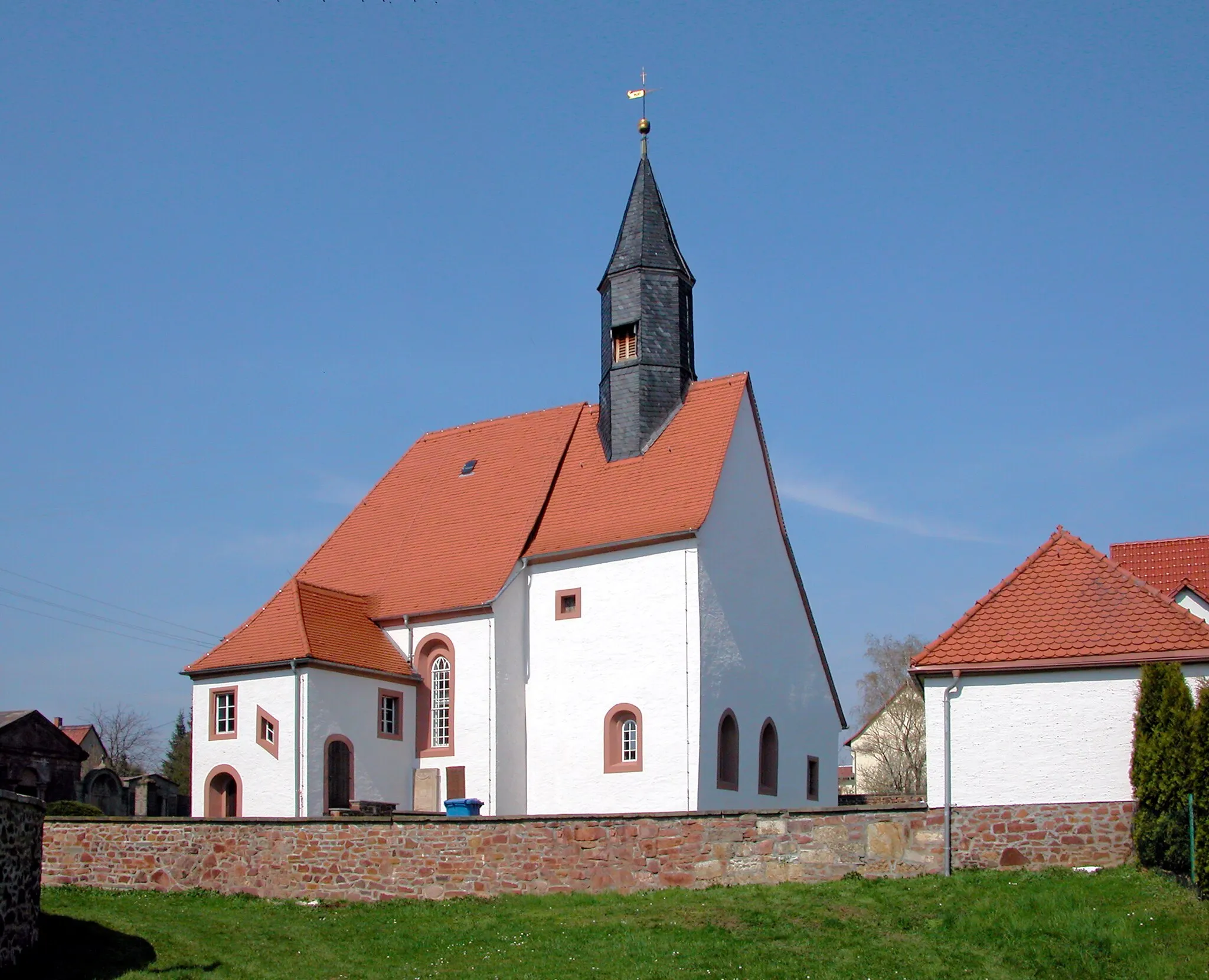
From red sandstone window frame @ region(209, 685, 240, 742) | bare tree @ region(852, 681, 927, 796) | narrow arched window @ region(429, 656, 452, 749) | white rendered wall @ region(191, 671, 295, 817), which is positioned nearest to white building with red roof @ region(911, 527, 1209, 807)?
narrow arched window @ region(429, 656, 452, 749)

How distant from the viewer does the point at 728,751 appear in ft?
86.3

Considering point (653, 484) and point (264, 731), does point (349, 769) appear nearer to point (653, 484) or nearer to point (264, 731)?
point (264, 731)

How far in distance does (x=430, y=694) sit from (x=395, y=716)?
0.84 m

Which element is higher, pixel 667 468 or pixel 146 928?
pixel 667 468

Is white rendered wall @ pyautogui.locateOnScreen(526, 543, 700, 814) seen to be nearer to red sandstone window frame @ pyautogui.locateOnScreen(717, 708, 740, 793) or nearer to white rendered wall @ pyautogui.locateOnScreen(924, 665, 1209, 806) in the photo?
red sandstone window frame @ pyautogui.locateOnScreen(717, 708, 740, 793)

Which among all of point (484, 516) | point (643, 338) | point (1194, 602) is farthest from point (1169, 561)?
point (484, 516)

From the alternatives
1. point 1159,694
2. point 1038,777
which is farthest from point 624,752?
point 1159,694

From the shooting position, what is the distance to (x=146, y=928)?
16.8 metres

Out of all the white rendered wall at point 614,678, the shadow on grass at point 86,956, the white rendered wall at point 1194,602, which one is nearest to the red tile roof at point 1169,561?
the white rendered wall at point 1194,602

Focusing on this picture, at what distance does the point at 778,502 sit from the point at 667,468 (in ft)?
10.5

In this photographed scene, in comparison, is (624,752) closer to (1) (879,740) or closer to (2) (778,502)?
(2) (778,502)

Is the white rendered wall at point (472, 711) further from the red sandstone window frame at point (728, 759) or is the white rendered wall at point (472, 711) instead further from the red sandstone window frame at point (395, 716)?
the red sandstone window frame at point (728, 759)

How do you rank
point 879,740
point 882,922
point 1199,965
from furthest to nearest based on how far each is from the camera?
point 879,740
point 882,922
point 1199,965

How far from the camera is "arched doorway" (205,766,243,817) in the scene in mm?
26922
